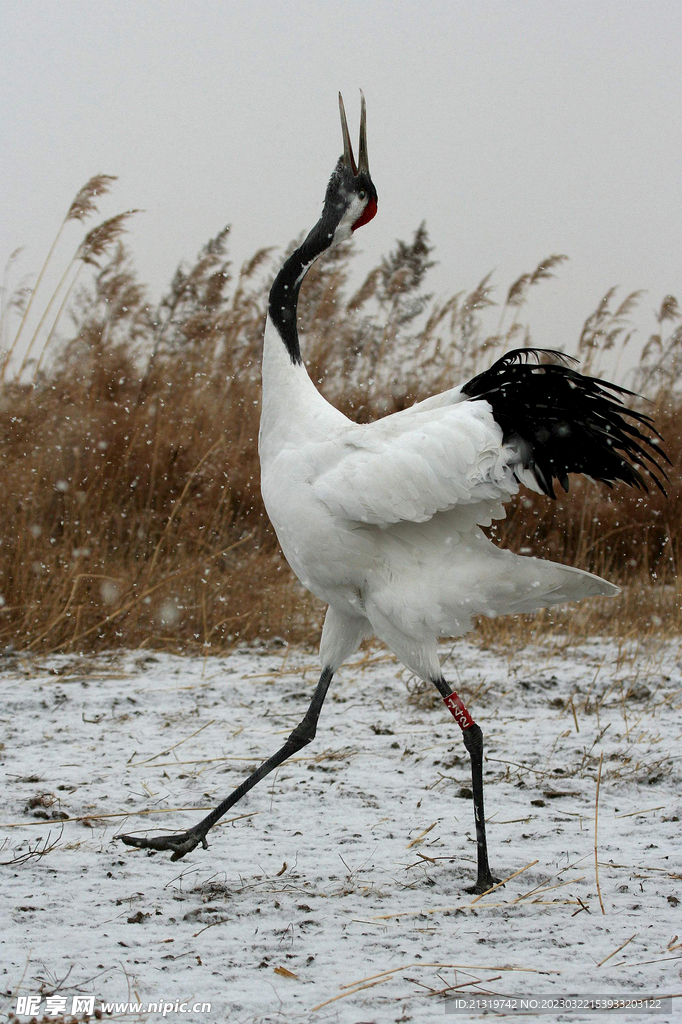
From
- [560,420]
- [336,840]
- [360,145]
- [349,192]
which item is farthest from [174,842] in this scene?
[360,145]

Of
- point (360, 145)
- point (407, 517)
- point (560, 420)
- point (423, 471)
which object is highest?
point (360, 145)

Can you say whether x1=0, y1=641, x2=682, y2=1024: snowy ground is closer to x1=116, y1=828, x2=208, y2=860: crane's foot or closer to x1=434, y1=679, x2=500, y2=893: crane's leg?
x1=116, y1=828, x2=208, y2=860: crane's foot

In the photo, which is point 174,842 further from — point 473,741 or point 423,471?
point 423,471

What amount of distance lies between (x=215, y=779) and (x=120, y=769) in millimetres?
333

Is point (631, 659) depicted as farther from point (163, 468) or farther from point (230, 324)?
point (230, 324)

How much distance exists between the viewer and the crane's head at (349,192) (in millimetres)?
2850

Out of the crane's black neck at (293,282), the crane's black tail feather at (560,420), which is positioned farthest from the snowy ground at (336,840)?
the crane's black neck at (293,282)

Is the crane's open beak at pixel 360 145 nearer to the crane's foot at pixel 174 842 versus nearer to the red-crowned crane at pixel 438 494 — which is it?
the red-crowned crane at pixel 438 494

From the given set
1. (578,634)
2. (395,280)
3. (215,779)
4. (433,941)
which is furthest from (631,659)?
(395,280)

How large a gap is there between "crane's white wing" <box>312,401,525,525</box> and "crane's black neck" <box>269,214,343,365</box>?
523 millimetres

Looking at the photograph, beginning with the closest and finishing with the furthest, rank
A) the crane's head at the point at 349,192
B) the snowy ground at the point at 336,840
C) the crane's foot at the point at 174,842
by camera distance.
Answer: the snowy ground at the point at 336,840 → the crane's foot at the point at 174,842 → the crane's head at the point at 349,192

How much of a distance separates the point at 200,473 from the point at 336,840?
3143 mm

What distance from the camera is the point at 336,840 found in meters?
2.58

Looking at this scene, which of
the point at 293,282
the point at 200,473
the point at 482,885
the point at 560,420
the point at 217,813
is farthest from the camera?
the point at 200,473
